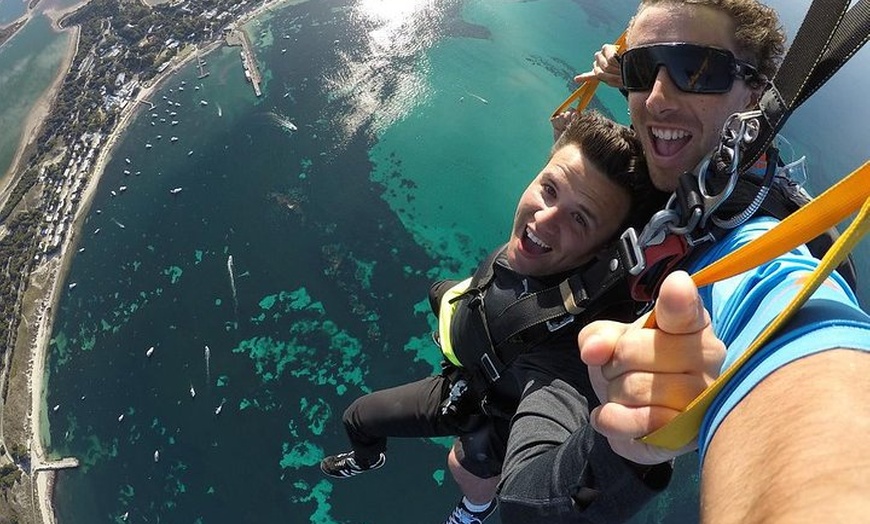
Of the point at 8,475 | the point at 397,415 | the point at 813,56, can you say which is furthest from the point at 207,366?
the point at 813,56

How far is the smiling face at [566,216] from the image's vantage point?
2105 millimetres

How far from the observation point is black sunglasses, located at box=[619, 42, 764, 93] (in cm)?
167

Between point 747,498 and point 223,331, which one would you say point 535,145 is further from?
point 747,498

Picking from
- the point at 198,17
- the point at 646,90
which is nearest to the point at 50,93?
the point at 198,17

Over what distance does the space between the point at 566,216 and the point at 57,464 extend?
14.1 metres

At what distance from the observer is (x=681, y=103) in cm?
175

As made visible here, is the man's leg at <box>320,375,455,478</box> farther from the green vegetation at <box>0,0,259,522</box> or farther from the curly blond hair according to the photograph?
the green vegetation at <box>0,0,259,522</box>

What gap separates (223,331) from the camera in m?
11.6

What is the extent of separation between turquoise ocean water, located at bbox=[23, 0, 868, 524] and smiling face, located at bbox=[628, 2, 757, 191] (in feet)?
31.1

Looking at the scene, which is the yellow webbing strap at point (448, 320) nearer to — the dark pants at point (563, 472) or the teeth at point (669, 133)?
the dark pants at point (563, 472)

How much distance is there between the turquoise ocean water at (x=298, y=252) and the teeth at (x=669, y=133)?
31.1ft

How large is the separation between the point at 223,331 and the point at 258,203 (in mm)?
3607

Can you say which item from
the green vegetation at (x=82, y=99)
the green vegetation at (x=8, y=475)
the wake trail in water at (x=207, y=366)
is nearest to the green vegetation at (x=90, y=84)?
the green vegetation at (x=82, y=99)

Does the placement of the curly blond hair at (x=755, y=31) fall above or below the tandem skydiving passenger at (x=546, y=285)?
above
